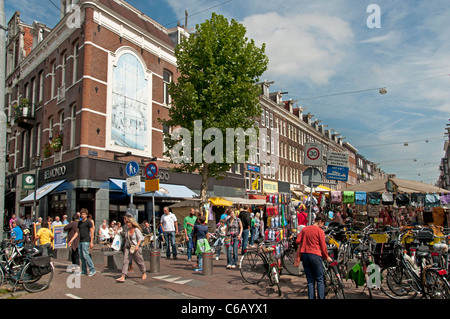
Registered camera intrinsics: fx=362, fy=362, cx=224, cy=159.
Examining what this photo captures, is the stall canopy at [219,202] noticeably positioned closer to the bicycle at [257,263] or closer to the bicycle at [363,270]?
the bicycle at [257,263]

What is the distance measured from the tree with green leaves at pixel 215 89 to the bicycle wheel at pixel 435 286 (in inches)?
462

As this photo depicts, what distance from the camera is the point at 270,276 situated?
7809 mm

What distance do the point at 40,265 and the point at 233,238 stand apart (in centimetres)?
526

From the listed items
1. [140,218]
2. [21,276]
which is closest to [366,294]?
[21,276]

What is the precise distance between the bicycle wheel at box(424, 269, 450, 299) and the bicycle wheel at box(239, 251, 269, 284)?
3257 mm

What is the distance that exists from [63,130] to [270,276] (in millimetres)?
17243

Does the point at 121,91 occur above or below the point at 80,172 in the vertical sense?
above

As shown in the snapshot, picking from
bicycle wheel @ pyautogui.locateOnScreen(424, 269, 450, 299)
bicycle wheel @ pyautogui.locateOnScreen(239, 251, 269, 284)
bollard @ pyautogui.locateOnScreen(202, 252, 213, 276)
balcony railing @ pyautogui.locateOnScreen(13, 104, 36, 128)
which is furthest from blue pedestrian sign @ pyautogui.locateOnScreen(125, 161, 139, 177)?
balcony railing @ pyautogui.locateOnScreen(13, 104, 36, 128)

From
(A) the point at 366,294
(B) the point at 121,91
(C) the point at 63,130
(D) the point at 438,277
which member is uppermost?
(B) the point at 121,91

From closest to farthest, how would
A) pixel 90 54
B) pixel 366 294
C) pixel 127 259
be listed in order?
1. pixel 366 294
2. pixel 127 259
3. pixel 90 54

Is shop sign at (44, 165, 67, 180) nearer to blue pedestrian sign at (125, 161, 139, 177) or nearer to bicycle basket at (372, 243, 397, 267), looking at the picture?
blue pedestrian sign at (125, 161, 139, 177)
